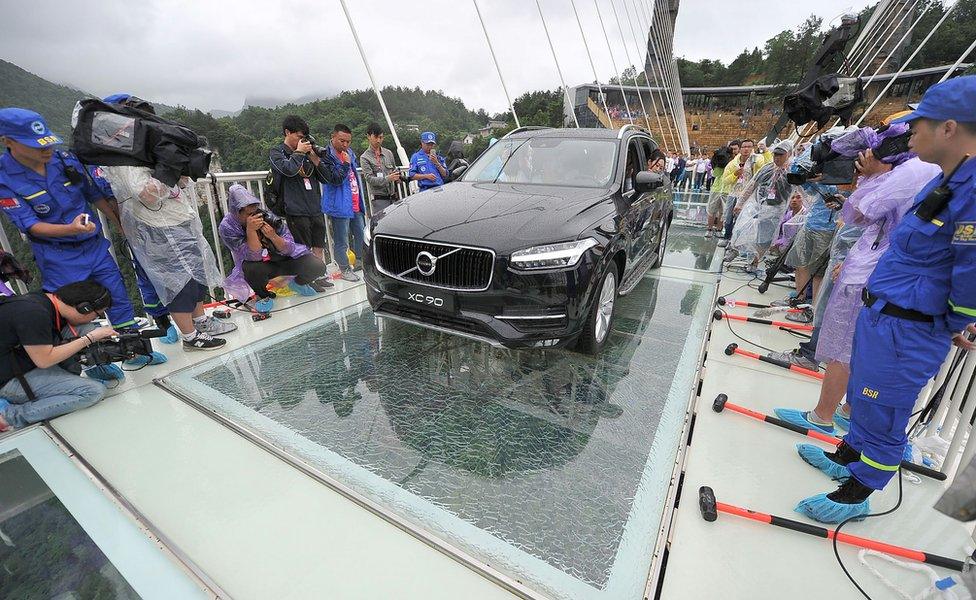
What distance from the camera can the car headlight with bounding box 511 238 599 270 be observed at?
2412mm

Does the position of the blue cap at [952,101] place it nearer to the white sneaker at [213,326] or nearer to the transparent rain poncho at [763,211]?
the transparent rain poncho at [763,211]

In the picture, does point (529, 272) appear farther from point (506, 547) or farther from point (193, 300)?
point (193, 300)

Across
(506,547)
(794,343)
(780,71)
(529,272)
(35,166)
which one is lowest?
(794,343)

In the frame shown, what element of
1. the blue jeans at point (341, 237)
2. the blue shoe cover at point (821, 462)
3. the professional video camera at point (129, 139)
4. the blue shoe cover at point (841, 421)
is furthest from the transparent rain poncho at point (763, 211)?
the professional video camera at point (129, 139)

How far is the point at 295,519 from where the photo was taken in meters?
1.75

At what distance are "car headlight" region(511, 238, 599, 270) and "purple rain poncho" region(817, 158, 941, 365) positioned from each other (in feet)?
4.69

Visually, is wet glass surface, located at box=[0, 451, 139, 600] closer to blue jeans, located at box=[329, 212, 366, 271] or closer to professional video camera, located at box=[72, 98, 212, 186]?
professional video camera, located at box=[72, 98, 212, 186]

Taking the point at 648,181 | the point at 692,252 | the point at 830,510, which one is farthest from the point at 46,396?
the point at 692,252

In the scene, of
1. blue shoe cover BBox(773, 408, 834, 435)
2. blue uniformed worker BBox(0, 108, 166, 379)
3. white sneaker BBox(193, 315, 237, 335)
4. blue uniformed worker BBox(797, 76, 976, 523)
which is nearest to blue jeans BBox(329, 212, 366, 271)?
white sneaker BBox(193, 315, 237, 335)

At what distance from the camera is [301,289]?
4355 millimetres

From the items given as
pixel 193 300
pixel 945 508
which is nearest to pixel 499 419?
pixel 945 508

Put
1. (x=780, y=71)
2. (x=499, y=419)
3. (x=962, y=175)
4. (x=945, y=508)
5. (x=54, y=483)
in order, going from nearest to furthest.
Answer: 1. (x=945, y=508)
2. (x=962, y=175)
3. (x=54, y=483)
4. (x=499, y=419)
5. (x=780, y=71)

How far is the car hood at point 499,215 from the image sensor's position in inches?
99.0

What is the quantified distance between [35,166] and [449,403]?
9.20 ft
